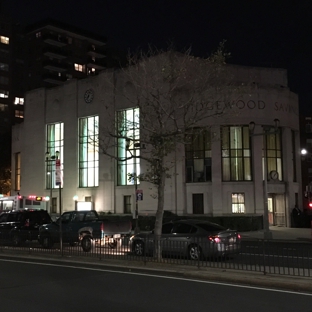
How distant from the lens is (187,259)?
14594mm

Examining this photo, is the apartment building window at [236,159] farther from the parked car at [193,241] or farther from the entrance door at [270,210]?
the parked car at [193,241]

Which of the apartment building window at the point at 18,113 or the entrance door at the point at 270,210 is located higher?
the apartment building window at the point at 18,113

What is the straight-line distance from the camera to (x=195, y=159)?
124ft

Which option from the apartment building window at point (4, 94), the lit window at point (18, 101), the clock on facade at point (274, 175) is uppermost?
the apartment building window at point (4, 94)

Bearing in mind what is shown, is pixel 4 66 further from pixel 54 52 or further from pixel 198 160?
pixel 198 160

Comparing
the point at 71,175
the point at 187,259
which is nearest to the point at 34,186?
the point at 71,175

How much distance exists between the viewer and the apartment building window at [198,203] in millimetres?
37312

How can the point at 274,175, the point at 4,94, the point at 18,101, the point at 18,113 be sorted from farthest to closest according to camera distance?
the point at 18,113 → the point at 18,101 → the point at 4,94 → the point at 274,175

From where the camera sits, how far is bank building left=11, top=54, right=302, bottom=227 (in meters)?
36.5

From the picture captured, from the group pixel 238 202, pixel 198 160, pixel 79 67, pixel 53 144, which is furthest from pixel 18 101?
pixel 238 202

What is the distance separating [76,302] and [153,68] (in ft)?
44.6

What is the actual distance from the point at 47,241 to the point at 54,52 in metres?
77.6

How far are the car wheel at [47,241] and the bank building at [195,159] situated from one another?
11.7 m

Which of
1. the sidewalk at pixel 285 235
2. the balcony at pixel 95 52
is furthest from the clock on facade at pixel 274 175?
the balcony at pixel 95 52
